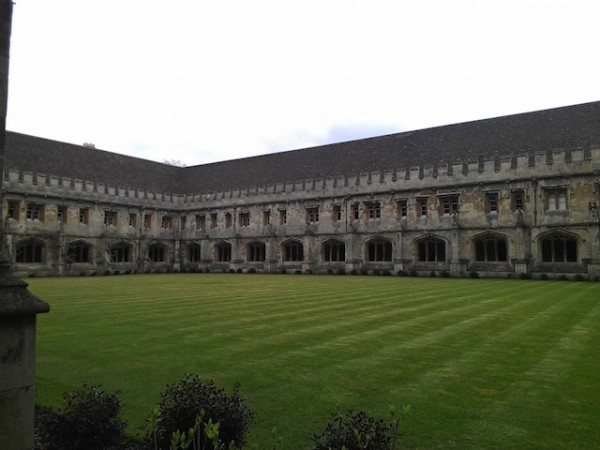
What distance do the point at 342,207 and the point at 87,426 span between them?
32.6 meters

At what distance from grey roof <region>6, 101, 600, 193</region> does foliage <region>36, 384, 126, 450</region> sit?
30.0m

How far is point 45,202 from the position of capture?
33688mm

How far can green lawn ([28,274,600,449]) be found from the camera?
4.58 meters

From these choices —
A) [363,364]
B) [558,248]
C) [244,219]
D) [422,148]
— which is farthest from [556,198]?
[363,364]

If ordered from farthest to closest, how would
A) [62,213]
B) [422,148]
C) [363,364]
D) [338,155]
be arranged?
[338,155] < [62,213] < [422,148] < [363,364]

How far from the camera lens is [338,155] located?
39344 mm

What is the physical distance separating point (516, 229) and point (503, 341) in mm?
22810

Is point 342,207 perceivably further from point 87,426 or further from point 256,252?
point 87,426

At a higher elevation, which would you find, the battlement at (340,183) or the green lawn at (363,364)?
the battlement at (340,183)

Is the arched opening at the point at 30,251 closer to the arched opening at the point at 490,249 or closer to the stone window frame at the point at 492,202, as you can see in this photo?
the arched opening at the point at 490,249

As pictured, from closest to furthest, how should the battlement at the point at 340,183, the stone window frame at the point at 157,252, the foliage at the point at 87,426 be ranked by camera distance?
the foliage at the point at 87,426
the battlement at the point at 340,183
the stone window frame at the point at 157,252

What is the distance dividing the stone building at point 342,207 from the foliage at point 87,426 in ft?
91.9

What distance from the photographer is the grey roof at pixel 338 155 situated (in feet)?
98.7

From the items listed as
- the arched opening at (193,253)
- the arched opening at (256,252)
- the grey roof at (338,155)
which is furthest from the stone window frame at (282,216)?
the arched opening at (193,253)
